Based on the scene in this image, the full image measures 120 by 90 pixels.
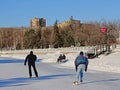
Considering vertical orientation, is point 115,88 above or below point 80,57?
below

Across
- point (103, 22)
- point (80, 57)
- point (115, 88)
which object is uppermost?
point (103, 22)

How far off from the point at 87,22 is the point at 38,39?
97.8 ft

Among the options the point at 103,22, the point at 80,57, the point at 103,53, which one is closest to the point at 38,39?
the point at 103,22

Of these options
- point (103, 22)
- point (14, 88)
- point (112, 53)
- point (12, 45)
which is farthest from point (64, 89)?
point (12, 45)

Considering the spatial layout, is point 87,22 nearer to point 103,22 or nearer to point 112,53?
point 103,22

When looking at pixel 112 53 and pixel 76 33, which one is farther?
pixel 76 33

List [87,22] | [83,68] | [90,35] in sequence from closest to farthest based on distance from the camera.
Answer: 1. [83,68]
2. [90,35]
3. [87,22]

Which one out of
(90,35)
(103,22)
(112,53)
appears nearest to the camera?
(112,53)

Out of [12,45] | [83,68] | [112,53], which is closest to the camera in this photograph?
[83,68]

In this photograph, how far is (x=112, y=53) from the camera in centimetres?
5672

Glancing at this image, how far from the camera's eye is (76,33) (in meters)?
133

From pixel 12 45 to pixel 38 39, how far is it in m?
35.8

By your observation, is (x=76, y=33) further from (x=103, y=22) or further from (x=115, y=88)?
(x=115, y=88)

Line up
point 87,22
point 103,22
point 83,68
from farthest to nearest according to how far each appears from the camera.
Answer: point 87,22, point 103,22, point 83,68
